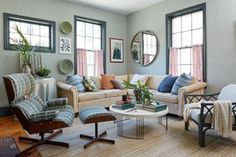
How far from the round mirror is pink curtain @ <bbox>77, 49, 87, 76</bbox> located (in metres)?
1.55

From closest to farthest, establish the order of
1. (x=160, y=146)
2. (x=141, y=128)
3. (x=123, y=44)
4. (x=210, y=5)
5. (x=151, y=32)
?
(x=160, y=146) → (x=141, y=128) → (x=210, y=5) → (x=151, y=32) → (x=123, y=44)

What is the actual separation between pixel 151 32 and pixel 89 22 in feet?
5.81

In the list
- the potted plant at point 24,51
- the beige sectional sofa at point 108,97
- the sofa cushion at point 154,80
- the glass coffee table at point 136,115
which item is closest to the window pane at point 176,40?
the sofa cushion at point 154,80

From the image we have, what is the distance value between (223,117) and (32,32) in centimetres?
431

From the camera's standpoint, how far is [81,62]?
5.31 meters

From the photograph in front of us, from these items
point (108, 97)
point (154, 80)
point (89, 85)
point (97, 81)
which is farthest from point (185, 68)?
point (89, 85)

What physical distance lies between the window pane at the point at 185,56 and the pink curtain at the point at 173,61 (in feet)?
0.49

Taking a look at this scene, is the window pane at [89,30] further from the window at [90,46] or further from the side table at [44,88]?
the side table at [44,88]

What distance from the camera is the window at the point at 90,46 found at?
5293 mm

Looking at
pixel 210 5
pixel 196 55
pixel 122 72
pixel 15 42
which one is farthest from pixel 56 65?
pixel 210 5

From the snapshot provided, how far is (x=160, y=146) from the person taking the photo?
252 centimetres

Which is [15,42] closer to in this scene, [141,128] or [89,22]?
[89,22]

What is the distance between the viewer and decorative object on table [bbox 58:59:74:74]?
4941mm

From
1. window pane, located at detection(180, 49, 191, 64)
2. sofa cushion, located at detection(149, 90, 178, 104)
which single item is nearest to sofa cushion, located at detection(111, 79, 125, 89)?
sofa cushion, located at detection(149, 90, 178, 104)
